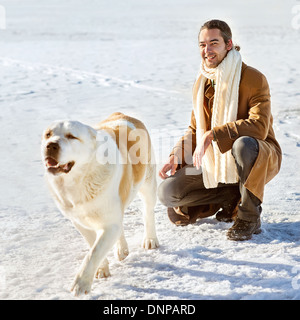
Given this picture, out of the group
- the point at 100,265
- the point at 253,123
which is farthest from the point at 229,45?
the point at 100,265

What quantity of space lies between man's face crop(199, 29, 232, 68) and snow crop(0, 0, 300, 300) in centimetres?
131

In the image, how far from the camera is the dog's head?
2582 millimetres

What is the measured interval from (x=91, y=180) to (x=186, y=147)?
1339 millimetres

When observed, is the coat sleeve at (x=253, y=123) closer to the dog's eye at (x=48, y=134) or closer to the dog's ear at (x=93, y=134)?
A: the dog's ear at (x=93, y=134)

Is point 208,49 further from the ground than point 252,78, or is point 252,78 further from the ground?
point 208,49

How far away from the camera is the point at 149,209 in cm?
355

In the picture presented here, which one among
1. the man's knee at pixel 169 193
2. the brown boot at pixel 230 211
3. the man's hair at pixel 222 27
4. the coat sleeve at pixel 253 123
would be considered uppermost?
the man's hair at pixel 222 27

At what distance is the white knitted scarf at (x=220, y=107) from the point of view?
349 centimetres

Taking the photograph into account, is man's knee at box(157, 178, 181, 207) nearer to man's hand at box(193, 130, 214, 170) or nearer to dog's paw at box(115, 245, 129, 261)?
man's hand at box(193, 130, 214, 170)

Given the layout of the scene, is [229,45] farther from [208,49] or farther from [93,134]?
[93,134]

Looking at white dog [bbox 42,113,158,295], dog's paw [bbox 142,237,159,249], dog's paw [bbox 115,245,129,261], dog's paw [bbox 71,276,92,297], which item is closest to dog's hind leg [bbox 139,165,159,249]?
dog's paw [bbox 142,237,159,249]

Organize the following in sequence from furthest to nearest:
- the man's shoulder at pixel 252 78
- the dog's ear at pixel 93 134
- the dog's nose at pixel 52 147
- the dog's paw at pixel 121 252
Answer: the man's shoulder at pixel 252 78 → the dog's paw at pixel 121 252 → the dog's ear at pixel 93 134 → the dog's nose at pixel 52 147

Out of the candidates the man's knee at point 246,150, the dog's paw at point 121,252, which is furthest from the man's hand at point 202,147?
the dog's paw at point 121,252
